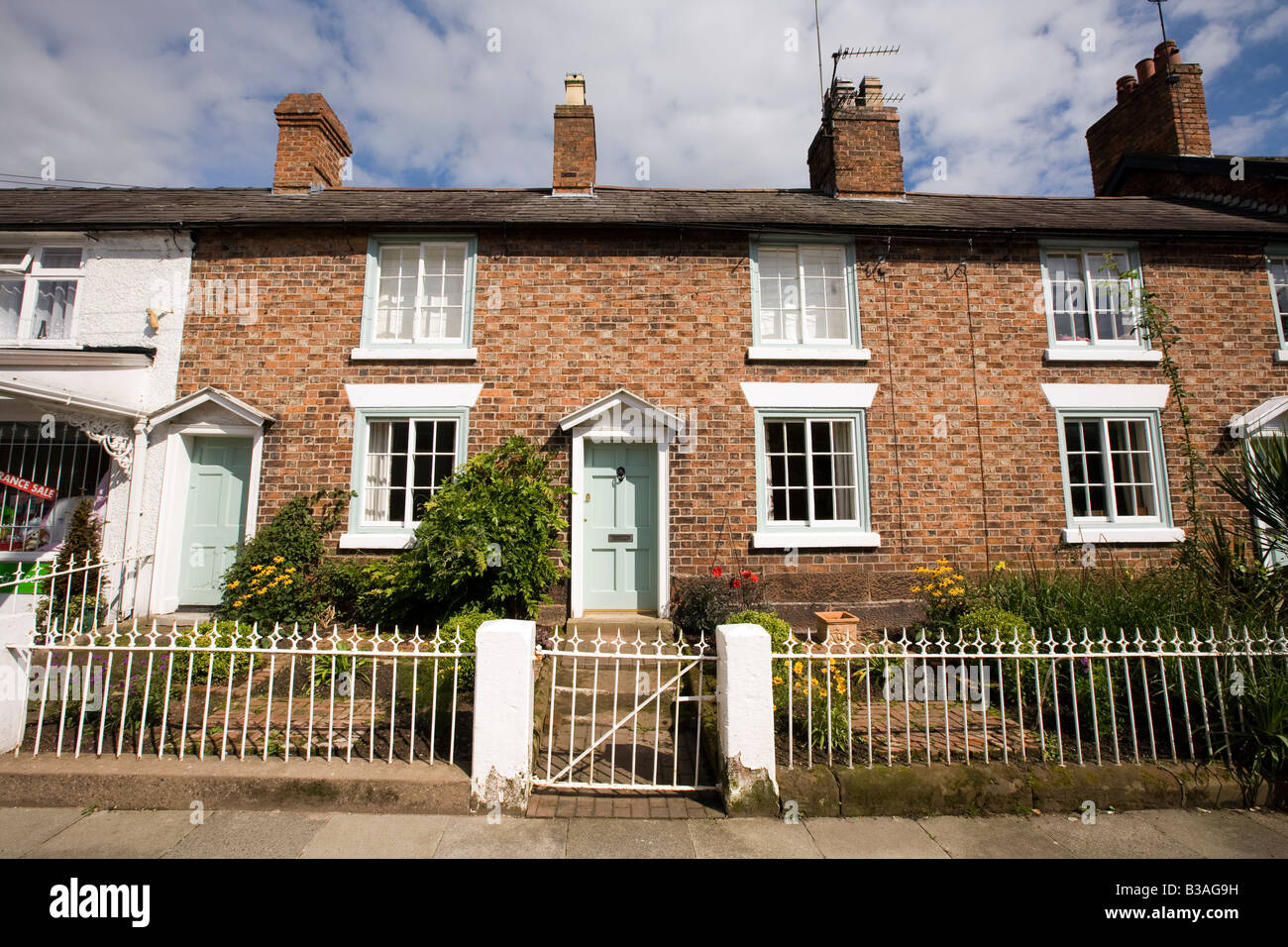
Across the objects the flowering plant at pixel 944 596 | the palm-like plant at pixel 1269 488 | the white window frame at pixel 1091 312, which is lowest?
the flowering plant at pixel 944 596

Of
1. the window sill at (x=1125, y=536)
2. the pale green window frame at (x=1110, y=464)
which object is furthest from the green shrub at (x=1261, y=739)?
the pale green window frame at (x=1110, y=464)

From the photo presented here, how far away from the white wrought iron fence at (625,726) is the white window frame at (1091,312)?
7571 millimetres

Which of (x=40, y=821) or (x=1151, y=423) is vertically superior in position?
(x=1151, y=423)

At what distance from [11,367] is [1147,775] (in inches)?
563

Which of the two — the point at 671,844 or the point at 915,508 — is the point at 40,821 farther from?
the point at 915,508

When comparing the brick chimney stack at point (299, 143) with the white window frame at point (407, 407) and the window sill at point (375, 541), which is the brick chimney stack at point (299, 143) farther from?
the window sill at point (375, 541)

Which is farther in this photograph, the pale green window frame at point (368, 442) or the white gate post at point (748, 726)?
the pale green window frame at point (368, 442)

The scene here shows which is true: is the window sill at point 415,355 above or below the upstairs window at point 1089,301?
below

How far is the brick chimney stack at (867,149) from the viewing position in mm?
10758

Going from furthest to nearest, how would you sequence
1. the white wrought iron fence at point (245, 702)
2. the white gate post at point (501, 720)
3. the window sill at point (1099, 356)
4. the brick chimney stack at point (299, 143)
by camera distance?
the brick chimney stack at point (299, 143) → the window sill at point (1099, 356) → the white wrought iron fence at point (245, 702) → the white gate post at point (501, 720)

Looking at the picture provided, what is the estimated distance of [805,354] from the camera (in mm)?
9055

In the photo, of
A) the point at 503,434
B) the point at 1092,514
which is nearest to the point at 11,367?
the point at 503,434

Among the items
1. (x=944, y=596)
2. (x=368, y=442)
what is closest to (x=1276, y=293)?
(x=944, y=596)

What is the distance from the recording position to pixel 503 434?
8.76m
